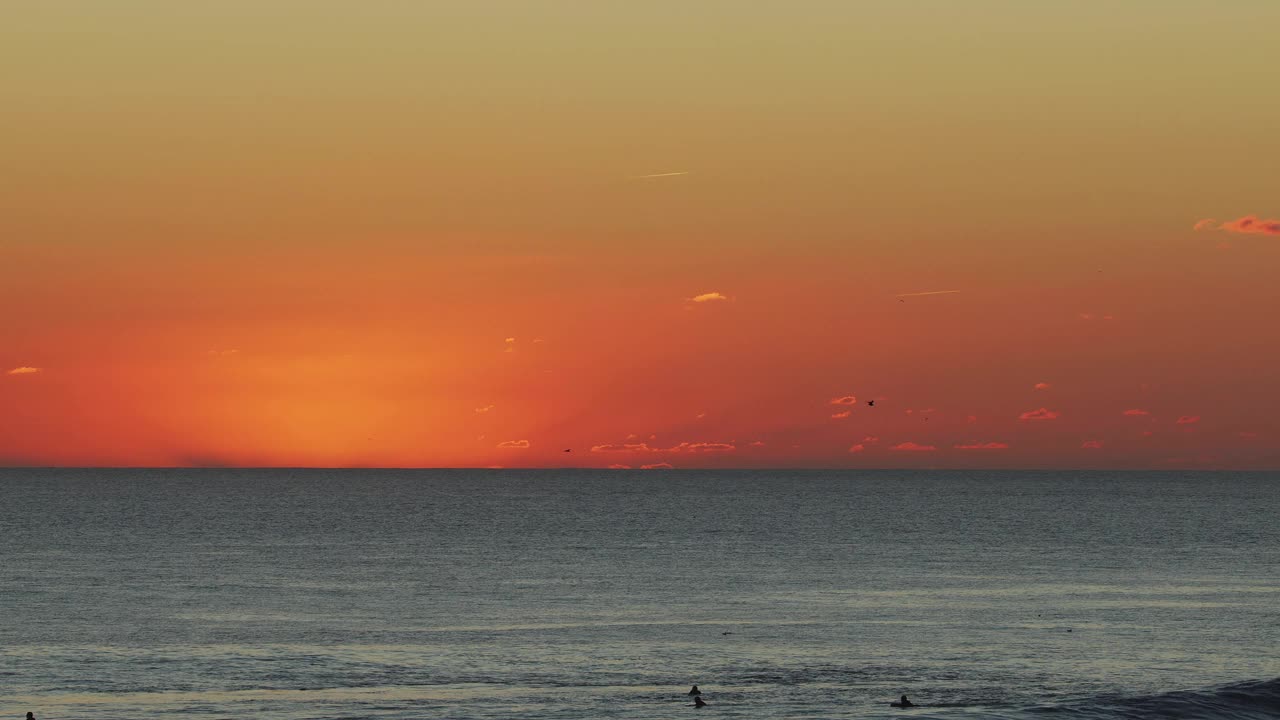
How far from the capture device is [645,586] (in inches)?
3841

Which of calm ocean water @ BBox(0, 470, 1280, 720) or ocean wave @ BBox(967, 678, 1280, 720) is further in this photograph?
calm ocean water @ BBox(0, 470, 1280, 720)

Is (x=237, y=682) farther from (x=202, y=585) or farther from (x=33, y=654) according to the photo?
(x=202, y=585)

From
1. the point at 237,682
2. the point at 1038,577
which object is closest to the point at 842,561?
the point at 1038,577

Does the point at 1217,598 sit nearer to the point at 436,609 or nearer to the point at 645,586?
the point at 645,586

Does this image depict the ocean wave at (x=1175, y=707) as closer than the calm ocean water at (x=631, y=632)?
Yes

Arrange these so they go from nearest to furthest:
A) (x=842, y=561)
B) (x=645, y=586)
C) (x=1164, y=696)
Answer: (x=1164, y=696) < (x=645, y=586) < (x=842, y=561)

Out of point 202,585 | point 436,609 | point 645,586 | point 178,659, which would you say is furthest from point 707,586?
point 178,659

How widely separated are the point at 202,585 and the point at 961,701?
191 ft

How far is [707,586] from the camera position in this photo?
99250 mm

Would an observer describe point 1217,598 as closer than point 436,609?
No

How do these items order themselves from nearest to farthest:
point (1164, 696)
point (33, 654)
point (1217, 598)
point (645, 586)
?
point (1164, 696), point (33, 654), point (1217, 598), point (645, 586)

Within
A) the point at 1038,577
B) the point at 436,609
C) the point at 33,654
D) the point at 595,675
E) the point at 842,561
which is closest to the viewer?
the point at 595,675

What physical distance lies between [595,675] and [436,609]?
25399mm

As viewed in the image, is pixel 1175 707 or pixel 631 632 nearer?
pixel 1175 707
